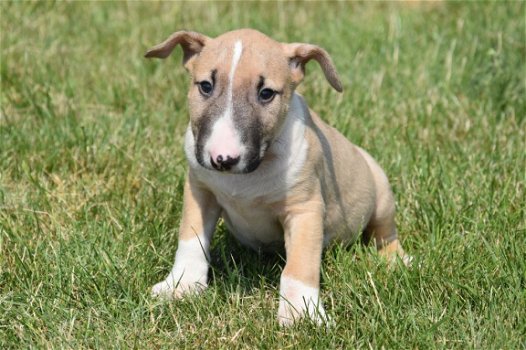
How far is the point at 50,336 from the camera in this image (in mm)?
4039

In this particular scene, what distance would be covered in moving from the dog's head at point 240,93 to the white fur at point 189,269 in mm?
632

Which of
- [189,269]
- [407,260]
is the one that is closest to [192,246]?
[189,269]

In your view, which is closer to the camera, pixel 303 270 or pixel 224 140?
pixel 224 140

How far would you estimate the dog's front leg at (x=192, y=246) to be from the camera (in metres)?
4.46

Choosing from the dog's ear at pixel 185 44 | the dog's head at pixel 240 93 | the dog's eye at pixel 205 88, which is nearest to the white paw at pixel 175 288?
the dog's head at pixel 240 93

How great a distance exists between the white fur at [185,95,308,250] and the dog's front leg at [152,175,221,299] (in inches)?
3.7

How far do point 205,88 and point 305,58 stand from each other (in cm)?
58

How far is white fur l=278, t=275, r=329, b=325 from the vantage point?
418cm

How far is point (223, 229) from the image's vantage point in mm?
5227

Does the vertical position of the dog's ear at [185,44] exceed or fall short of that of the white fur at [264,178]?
it exceeds it

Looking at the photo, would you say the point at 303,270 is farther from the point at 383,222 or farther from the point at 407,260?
the point at 383,222

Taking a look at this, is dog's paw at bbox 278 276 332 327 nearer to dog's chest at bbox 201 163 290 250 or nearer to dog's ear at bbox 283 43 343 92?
dog's chest at bbox 201 163 290 250

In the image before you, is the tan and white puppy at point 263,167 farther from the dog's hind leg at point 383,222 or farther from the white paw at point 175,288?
the dog's hind leg at point 383,222

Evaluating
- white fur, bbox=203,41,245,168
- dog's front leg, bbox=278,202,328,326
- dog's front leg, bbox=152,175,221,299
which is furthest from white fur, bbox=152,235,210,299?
white fur, bbox=203,41,245,168
